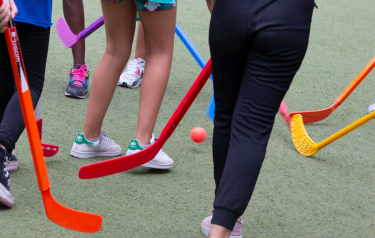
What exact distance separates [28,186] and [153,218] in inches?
20.0

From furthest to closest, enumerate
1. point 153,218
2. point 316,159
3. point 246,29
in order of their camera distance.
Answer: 1. point 316,159
2. point 153,218
3. point 246,29

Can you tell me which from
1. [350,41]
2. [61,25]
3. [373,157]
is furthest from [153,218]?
[350,41]

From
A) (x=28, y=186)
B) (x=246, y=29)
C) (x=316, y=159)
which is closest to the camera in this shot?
(x=246, y=29)

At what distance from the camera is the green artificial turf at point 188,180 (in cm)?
164

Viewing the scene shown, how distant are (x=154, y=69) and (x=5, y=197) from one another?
0.76 metres

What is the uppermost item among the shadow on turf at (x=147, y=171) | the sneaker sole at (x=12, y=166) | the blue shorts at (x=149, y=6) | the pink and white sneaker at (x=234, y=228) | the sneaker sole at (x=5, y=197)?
the blue shorts at (x=149, y=6)

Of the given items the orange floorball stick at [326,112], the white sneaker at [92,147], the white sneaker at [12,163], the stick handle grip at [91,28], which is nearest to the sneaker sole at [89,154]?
the white sneaker at [92,147]

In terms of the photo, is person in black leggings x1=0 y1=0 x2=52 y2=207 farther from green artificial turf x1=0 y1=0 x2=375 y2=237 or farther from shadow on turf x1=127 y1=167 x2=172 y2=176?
shadow on turf x1=127 y1=167 x2=172 y2=176

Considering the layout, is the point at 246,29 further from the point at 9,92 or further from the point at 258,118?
the point at 9,92

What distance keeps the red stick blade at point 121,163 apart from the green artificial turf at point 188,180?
6 cm

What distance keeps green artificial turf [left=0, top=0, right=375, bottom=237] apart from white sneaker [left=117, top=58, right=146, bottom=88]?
5 centimetres

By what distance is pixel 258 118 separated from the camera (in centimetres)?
123

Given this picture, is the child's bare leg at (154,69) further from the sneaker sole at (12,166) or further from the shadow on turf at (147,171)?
the sneaker sole at (12,166)

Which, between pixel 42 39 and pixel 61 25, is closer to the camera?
pixel 42 39
